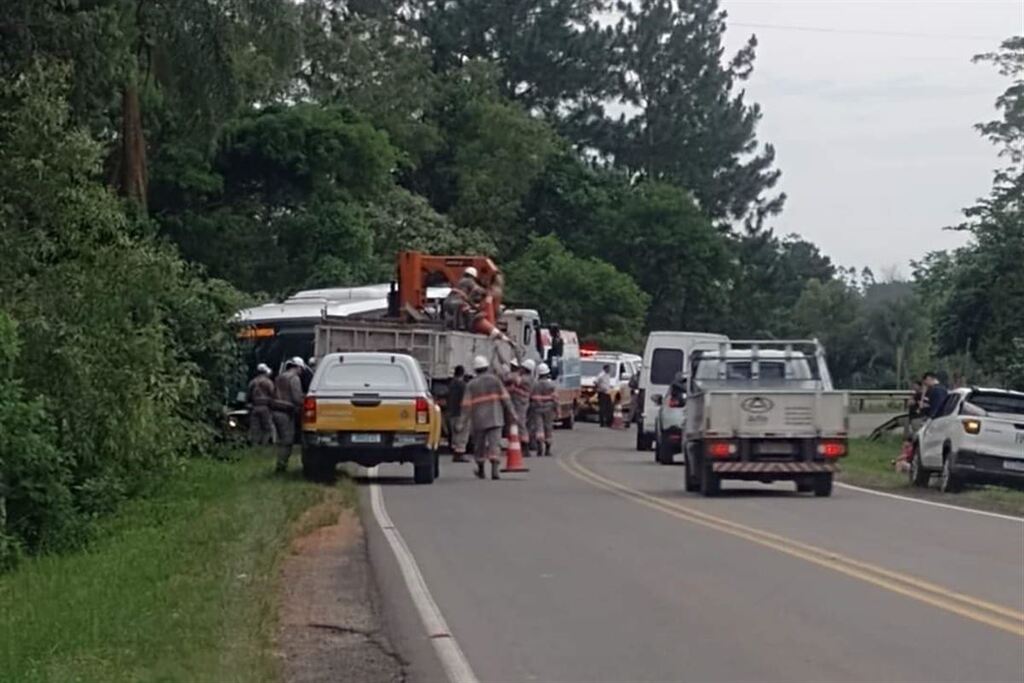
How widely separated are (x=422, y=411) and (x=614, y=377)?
31.7 meters

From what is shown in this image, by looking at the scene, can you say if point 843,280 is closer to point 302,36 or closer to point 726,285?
point 726,285

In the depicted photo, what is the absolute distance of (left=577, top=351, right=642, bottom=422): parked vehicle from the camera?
191ft

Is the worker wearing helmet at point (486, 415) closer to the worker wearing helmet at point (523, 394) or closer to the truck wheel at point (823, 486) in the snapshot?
the truck wheel at point (823, 486)

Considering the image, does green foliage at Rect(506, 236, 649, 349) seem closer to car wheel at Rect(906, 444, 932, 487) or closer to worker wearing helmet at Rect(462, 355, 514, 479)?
worker wearing helmet at Rect(462, 355, 514, 479)

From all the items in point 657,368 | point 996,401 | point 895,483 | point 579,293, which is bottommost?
point 895,483

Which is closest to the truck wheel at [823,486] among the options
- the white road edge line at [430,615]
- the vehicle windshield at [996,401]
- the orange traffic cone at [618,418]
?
the vehicle windshield at [996,401]

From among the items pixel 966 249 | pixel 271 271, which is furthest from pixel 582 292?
pixel 966 249

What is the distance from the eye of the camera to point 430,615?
525 inches

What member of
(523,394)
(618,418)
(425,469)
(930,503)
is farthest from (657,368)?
(930,503)

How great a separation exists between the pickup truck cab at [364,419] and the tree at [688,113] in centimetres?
A: 6342

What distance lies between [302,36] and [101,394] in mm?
14980

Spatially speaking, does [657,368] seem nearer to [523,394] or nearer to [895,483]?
[523,394]

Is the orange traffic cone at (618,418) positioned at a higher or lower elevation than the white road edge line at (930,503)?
higher

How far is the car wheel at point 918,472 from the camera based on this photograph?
29136mm
